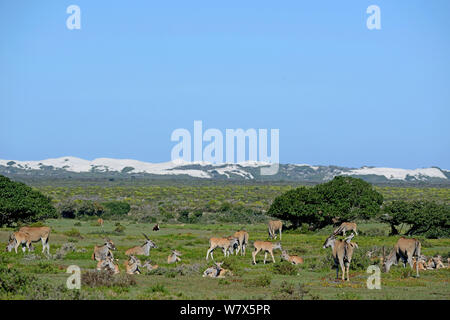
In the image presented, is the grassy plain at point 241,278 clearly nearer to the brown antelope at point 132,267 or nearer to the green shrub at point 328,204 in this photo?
the brown antelope at point 132,267

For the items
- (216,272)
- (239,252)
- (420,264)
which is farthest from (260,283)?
(239,252)

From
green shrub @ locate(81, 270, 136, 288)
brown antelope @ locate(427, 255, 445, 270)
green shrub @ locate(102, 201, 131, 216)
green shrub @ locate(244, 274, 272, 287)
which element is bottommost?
green shrub @ locate(102, 201, 131, 216)

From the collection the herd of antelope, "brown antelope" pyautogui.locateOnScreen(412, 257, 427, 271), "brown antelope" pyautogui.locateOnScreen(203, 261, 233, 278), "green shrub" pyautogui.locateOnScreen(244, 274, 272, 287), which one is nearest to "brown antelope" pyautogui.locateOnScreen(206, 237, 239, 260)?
the herd of antelope

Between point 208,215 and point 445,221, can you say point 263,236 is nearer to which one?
point 445,221

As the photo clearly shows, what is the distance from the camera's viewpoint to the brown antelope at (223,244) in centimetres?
2889

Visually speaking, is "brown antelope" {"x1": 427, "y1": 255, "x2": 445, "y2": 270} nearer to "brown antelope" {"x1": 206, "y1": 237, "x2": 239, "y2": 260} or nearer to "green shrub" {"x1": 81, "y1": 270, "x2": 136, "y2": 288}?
"brown antelope" {"x1": 206, "y1": 237, "x2": 239, "y2": 260}

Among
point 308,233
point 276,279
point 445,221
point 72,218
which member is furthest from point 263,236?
point 72,218

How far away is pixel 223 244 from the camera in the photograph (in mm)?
29234

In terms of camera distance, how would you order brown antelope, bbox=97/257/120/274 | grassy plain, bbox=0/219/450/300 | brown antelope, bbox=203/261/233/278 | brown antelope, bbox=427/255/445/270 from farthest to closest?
1. brown antelope, bbox=427/255/445/270
2. brown antelope, bbox=203/261/233/278
3. brown antelope, bbox=97/257/120/274
4. grassy plain, bbox=0/219/450/300

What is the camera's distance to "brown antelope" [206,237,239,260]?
2889 centimetres

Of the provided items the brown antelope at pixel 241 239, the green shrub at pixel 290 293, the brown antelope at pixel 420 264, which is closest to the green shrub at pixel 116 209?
the brown antelope at pixel 241 239

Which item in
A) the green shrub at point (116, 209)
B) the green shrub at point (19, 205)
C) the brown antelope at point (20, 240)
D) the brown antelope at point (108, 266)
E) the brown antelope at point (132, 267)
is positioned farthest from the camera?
the green shrub at point (116, 209)
